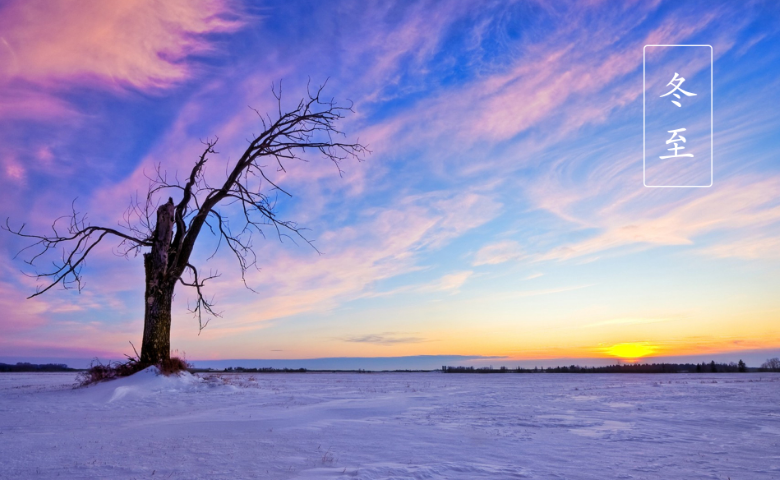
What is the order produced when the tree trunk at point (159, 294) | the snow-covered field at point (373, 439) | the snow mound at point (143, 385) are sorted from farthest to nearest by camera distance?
the tree trunk at point (159, 294), the snow mound at point (143, 385), the snow-covered field at point (373, 439)

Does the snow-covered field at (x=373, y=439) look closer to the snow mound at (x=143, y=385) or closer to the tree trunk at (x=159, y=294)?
the snow mound at (x=143, y=385)

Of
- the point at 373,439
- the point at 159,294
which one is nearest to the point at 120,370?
the point at 159,294

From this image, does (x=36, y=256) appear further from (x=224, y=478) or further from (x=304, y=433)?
(x=224, y=478)

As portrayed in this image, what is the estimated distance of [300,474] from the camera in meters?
4.11

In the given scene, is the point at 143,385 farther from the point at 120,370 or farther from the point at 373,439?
the point at 373,439

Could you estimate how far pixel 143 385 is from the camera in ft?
37.2

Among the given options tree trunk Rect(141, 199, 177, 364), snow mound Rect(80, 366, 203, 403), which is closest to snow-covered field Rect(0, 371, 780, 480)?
snow mound Rect(80, 366, 203, 403)

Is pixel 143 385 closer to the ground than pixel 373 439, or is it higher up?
closer to the ground

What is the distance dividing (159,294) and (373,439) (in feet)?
32.5

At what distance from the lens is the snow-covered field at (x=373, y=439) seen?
14.1 ft

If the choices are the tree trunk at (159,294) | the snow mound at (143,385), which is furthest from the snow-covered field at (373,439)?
the tree trunk at (159,294)

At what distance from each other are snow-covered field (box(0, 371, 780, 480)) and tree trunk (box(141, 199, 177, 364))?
2.65 m

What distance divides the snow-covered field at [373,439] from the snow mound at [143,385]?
0.32ft

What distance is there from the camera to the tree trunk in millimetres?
13180
